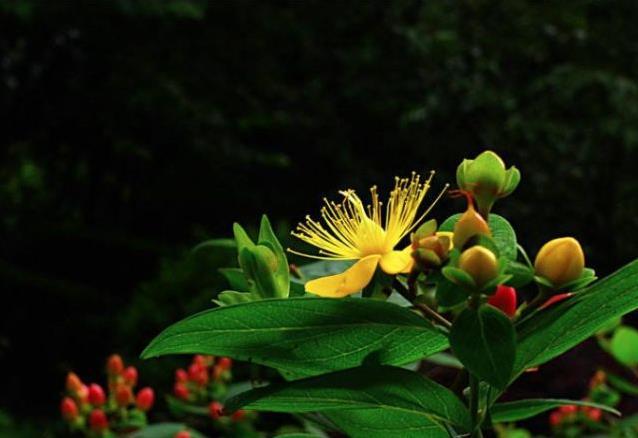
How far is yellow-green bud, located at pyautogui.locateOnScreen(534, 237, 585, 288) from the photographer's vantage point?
35 centimetres

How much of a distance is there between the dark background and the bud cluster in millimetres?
3035

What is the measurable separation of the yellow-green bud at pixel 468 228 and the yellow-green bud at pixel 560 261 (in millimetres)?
27

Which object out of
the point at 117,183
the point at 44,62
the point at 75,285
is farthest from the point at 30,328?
the point at 44,62

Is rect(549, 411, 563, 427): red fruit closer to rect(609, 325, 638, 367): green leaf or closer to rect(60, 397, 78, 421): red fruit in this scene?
rect(609, 325, 638, 367): green leaf

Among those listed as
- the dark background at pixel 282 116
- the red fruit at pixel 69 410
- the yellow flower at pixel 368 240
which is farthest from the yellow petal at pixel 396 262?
the dark background at pixel 282 116

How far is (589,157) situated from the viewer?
4477mm

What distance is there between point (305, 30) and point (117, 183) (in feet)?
4.08

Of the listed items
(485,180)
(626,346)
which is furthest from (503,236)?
(626,346)

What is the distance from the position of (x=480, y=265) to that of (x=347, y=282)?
6cm

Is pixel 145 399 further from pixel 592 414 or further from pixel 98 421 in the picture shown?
pixel 592 414

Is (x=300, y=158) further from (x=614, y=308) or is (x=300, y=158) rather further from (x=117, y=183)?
(x=614, y=308)

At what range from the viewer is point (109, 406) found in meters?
0.95

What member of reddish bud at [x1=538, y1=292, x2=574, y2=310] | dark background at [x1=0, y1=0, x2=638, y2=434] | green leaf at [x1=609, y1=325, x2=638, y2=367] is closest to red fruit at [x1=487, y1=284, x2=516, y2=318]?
reddish bud at [x1=538, y1=292, x2=574, y2=310]

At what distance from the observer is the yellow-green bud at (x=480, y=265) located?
1.05 feet
